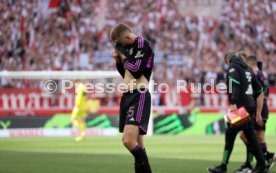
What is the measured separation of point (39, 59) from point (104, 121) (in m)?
6.09

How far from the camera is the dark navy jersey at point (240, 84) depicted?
1280 centimetres

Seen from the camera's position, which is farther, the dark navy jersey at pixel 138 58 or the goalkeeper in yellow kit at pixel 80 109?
the goalkeeper in yellow kit at pixel 80 109

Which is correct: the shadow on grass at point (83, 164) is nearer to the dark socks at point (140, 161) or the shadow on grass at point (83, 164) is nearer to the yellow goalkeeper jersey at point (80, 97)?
the dark socks at point (140, 161)

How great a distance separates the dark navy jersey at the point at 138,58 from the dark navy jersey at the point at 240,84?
117 inches

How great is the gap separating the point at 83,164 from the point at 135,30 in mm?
21566

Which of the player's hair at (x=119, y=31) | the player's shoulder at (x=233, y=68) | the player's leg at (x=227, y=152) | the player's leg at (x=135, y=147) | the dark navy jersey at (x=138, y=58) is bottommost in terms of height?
the player's leg at (x=227, y=152)

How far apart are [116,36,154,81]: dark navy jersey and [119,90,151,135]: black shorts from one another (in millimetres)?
280

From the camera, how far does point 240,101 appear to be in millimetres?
12961

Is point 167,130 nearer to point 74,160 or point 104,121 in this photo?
point 104,121

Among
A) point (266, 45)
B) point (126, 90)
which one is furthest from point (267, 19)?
point (126, 90)

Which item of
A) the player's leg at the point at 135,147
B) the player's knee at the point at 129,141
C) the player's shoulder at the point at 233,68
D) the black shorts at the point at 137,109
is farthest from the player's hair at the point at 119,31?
the player's shoulder at the point at 233,68

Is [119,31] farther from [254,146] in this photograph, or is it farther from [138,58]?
[254,146]

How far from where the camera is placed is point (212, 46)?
34.9 meters

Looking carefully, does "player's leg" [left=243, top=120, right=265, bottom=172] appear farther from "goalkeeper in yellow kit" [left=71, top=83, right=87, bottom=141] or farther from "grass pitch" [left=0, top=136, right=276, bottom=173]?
"goalkeeper in yellow kit" [left=71, top=83, right=87, bottom=141]
